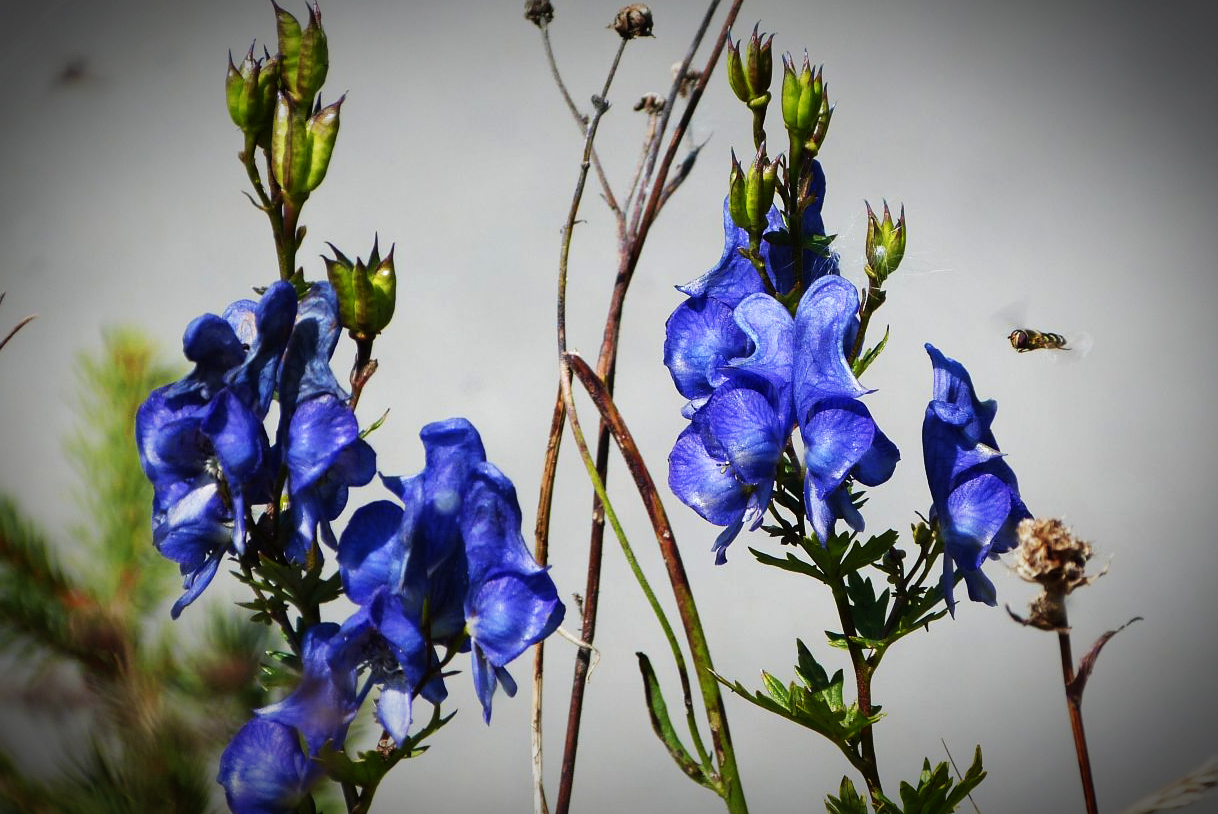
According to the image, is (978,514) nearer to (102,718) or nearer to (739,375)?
(739,375)

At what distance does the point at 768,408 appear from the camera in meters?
0.39

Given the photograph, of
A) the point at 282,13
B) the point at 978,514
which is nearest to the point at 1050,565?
the point at 978,514

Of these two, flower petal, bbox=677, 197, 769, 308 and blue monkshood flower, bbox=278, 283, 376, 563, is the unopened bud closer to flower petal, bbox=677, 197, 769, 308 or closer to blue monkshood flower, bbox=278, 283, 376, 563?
flower petal, bbox=677, 197, 769, 308

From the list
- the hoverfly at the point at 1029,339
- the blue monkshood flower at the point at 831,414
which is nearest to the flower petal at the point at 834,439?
the blue monkshood flower at the point at 831,414

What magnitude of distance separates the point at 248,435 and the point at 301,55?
0.44ft

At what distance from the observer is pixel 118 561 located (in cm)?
44

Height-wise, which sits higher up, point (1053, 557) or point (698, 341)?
point (698, 341)

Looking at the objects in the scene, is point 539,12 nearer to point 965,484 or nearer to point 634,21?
point 634,21

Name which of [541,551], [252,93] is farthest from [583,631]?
[252,93]

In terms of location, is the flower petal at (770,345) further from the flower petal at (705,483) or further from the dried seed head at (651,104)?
the dried seed head at (651,104)

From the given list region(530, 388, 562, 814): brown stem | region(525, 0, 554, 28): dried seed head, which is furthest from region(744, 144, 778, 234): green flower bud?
region(525, 0, 554, 28): dried seed head

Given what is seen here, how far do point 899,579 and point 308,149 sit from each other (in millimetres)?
262

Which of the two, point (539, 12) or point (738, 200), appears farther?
point (539, 12)

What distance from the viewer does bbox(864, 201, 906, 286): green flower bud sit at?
1.34 feet
